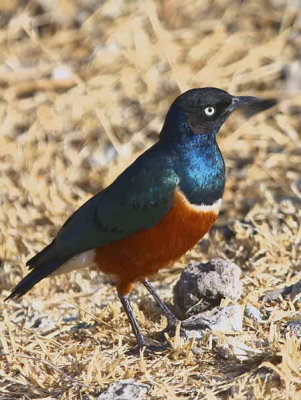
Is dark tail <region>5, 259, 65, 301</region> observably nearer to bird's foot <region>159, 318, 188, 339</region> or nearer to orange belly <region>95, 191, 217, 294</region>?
orange belly <region>95, 191, 217, 294</region>

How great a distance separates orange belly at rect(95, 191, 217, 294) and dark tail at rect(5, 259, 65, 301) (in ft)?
1.14

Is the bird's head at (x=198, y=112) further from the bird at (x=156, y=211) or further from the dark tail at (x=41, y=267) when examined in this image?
the dark tail at (x=41, y=267)

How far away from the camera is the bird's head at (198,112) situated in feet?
17.9

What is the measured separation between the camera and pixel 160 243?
5246 mm

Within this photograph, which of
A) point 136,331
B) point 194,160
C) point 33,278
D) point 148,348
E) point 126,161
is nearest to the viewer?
point 148,348

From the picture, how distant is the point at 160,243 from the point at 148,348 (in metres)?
0.58

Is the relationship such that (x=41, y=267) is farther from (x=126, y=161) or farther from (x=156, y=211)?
(x=126, y=161)

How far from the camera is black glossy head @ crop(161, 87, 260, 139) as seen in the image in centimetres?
545

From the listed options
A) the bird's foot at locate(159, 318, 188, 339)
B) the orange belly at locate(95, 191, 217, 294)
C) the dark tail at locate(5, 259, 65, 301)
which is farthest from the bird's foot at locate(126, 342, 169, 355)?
the dark tail at locate(5, 259, 65, 301)

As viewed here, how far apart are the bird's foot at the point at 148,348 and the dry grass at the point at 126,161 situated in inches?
3.4

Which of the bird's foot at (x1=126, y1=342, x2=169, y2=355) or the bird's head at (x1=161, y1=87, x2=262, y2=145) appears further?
the bird's head at (x1=161, y1=87, x2=262, y2=145)

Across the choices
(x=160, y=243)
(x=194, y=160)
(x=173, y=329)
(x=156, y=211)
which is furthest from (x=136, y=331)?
(x=194, y=160)

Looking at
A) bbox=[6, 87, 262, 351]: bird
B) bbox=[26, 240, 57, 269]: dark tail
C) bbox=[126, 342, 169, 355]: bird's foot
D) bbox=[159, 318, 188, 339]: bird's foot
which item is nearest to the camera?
bbox=[126, 342, 169, 355]: bird's foot

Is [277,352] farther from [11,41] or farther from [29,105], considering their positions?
[11,41]
